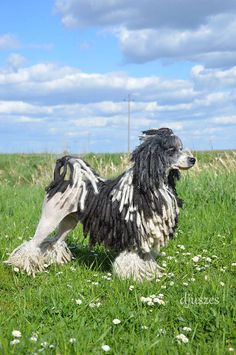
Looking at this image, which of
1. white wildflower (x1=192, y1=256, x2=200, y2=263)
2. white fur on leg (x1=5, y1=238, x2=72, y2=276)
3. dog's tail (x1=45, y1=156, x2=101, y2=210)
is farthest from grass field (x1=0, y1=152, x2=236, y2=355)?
dog's tail (x1=45, y1=156, x2=101, y2=210)

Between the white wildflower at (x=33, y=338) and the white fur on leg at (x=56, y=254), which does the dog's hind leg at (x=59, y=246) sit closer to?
the white fur on leg at (x=56, y=254)

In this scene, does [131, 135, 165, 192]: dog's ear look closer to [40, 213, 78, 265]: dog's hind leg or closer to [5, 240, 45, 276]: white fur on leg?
[40, 213, 78, 265]: dog's hind leg

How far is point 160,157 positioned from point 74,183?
1149 millimetres

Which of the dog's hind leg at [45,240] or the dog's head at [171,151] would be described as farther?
the dog's hind leg at [45,240]

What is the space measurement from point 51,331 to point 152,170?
6.91 ft

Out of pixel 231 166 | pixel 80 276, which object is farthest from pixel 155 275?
pixel 231 166

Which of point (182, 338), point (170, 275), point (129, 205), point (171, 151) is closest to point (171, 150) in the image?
point (171, 151)

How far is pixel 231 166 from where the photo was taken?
42.6ft

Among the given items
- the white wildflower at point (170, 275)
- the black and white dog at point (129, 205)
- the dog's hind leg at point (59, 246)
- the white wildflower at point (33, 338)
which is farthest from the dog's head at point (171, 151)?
the white wildflower at point (33, 338)

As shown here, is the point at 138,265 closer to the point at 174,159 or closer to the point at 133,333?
the point at 174,159

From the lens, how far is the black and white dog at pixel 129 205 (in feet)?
19.2

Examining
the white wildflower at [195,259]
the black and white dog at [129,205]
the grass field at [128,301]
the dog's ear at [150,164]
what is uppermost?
the dog's ear at [150,164]

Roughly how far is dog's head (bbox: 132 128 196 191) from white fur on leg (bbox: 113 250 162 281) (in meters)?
0.83

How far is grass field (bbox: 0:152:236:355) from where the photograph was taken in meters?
4.11
